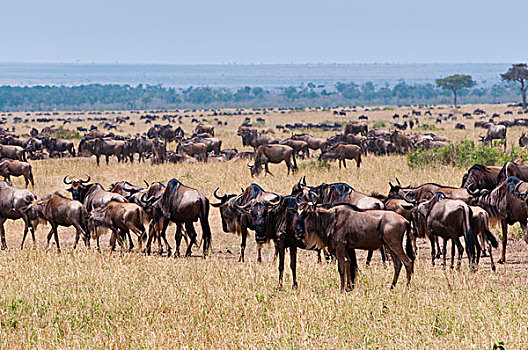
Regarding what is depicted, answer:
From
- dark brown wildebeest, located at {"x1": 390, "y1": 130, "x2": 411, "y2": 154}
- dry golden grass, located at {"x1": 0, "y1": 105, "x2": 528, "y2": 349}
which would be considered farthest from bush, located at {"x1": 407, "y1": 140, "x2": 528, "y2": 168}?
dry golden grass, located at {"x1": 0, "y1": 105, "x2": 528, "y2": 349}

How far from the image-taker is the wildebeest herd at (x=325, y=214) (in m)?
9.14

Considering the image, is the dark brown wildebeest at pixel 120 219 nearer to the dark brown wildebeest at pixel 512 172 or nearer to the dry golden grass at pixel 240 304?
the dry golden grass at pixel 240 304

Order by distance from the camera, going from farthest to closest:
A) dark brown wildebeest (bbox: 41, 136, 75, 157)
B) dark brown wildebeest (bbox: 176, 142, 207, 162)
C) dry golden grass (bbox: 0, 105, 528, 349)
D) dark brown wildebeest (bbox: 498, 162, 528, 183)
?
1. dark brown wildebeest (bbox: 41, 136, 75, 157)
2. dark brown wildebeest (bbox: 176, 142, 207, 162)
3. dark brown wildebeest (bbox: 498, 162, 528, 183)
4. dry golden grass (bbox: 0, 105, 528, 349)

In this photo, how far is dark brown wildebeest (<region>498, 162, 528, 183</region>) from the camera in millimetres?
13336

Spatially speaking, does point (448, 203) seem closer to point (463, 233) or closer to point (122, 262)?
point (463, 233)

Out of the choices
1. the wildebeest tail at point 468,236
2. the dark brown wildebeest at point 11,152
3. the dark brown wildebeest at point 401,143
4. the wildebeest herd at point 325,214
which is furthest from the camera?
the dark brown wildebeest at point 401,143

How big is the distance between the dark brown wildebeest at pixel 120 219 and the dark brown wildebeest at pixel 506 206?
5898 mm

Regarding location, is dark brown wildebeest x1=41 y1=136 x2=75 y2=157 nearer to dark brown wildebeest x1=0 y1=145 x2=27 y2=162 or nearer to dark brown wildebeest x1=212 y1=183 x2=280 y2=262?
dark brown wildebeest x1=0 y1=145 x2=27 y2=162

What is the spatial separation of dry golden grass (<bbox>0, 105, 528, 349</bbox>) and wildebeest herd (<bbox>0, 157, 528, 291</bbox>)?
47 cm

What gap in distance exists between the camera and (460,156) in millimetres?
23656

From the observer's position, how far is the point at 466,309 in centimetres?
798

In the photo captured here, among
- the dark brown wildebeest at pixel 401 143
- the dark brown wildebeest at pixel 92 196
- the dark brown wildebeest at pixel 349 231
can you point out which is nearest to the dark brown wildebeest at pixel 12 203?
the dark brown wildebeest at pixel 92 196

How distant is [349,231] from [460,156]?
616 inches

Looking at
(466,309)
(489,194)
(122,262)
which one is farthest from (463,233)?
(122,262)
